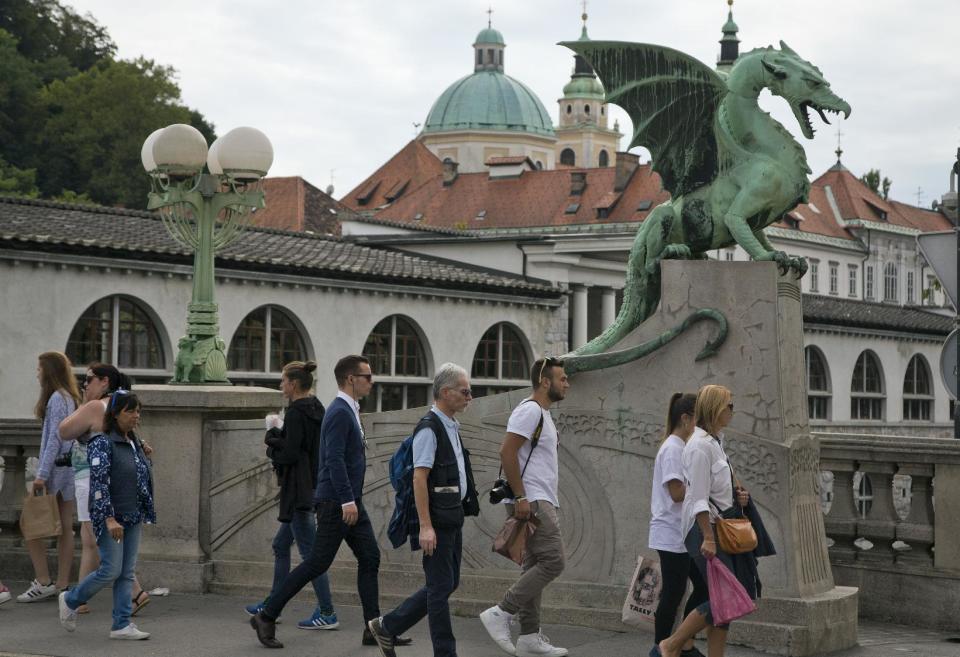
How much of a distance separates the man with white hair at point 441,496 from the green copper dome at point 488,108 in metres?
137

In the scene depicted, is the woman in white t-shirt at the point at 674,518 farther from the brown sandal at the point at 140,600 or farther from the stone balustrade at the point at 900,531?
the brown sandal at the point at 140,600

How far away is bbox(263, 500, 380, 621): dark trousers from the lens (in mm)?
9773

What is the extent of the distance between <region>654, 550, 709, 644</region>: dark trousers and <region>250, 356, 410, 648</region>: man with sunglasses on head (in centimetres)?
177

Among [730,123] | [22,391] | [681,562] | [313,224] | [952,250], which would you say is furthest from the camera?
[313,224]

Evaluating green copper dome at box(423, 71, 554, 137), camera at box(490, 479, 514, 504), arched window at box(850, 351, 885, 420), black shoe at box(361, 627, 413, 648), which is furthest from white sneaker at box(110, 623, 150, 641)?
green copper dome at box(423, 71, 554, 137)

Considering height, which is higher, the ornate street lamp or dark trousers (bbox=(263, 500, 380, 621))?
the ornate street lamp

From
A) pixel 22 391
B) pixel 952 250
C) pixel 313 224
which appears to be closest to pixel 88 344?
pixel 22 391

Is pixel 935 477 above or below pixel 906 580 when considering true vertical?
above

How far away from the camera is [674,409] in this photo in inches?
359

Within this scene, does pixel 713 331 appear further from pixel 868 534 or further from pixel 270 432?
pixel 270 432

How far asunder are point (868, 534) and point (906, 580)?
450 millimetres

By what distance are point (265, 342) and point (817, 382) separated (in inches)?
958

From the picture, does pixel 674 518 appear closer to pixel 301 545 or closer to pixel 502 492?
pixel 502 492

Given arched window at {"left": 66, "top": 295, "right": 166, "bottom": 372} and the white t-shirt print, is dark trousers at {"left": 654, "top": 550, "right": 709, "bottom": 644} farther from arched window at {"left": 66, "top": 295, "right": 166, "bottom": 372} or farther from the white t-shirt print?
arched window at {"left": 66, "top": 295, "right": 166, "bottom": 372}
